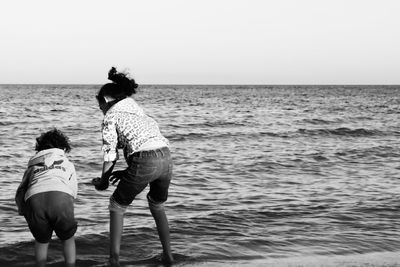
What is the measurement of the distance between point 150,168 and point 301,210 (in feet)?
13.7

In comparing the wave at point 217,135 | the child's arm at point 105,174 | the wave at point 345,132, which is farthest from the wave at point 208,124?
the child's arm at point 105,174

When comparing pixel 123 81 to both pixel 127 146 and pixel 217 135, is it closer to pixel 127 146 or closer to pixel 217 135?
pixel 127 146

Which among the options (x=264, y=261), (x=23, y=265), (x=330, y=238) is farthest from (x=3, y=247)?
(x=330, y=238)

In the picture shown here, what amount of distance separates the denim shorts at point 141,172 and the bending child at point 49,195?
488mm

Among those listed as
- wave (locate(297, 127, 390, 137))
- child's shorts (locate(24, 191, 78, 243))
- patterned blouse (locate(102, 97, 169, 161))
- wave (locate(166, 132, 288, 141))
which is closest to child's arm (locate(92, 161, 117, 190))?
patterned blouse (locate(102, 97, 169, 161))

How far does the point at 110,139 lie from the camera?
531 centimetres

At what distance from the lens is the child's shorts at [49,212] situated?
16.2 ft

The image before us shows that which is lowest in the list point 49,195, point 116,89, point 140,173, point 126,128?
point 49,195

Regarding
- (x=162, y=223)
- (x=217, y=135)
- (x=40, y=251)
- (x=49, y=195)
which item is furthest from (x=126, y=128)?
(x=217, y=135)

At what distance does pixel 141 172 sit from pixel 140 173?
0.01 metres

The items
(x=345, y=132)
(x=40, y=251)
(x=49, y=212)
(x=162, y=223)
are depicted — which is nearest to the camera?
(x=49, y=212)

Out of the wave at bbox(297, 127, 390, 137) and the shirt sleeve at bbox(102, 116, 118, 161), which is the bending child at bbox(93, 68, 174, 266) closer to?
the shirt sleeve at bbox(102, 116, 118, 161)

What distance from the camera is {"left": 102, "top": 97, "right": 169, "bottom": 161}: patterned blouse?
5.34 metres

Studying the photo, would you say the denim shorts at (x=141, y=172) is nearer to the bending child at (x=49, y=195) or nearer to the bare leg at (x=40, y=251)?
the bending child at (x=49, y=195)
